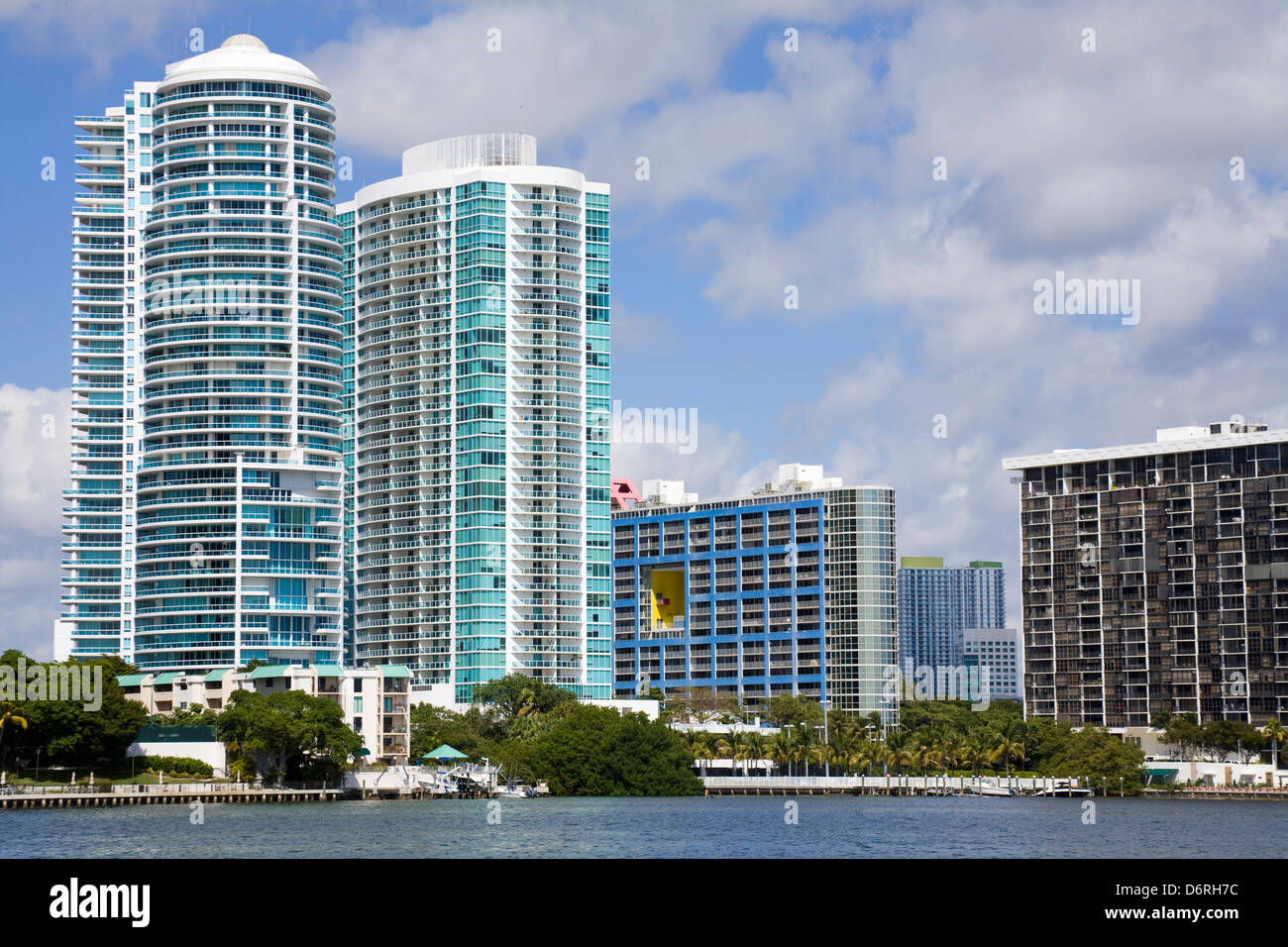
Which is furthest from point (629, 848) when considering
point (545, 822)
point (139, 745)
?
point (139, 745)

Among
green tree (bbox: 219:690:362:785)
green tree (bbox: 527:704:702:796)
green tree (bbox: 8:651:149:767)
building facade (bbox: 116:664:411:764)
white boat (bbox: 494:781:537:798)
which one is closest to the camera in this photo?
green tree (bbox: 8:651:149:767)

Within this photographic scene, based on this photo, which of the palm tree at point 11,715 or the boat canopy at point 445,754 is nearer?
the palm tree at point 11,715

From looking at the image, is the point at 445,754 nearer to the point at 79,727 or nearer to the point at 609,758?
the point at 609,758

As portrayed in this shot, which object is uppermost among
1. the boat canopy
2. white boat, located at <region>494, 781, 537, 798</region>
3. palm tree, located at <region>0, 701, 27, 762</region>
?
palm tree, located at <region>0, 701, 27, 762</region>

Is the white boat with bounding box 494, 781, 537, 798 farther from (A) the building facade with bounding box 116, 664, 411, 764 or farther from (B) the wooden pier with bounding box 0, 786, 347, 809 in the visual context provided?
(B) the wooden pier with bounding box 0, 786, 347, 809

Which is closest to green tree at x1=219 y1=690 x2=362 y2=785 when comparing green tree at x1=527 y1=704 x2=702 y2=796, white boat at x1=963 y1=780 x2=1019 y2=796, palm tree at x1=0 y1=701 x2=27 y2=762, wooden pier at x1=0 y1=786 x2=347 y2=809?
wooden pier at x1=0 y1=786 x2=347 y2=809

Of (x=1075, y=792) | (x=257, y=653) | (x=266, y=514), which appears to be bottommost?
(x=1075, y=792)

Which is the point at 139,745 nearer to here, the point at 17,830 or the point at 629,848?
the point at 17,830

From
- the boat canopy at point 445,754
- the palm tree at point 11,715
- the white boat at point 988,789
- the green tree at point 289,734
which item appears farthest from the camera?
the white boat at point 988,789

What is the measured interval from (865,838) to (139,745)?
79412 millimetres

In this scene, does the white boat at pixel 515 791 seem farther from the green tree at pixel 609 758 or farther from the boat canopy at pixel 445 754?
the boat canopy at pixel 445 754

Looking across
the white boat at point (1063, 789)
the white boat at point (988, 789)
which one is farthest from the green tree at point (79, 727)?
the white boat at point (1063, 789)

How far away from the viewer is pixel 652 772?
177250 mm

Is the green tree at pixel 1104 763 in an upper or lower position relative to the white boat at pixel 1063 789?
upper
